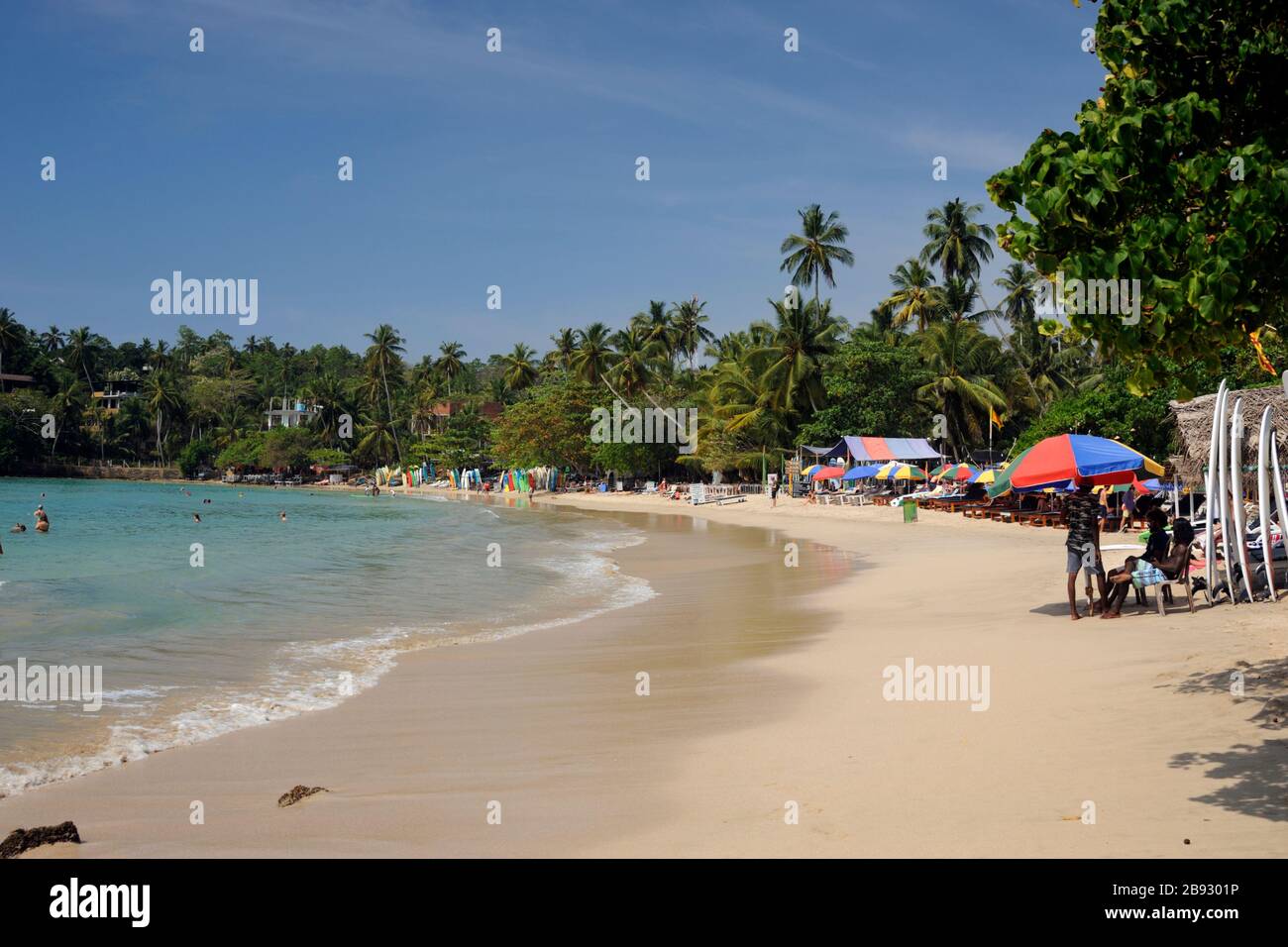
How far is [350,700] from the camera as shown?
966cm

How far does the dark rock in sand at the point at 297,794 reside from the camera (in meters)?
6.24

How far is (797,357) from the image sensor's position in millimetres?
53219

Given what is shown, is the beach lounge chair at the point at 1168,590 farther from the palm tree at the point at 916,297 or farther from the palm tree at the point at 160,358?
the palm tree at the point at 160,358

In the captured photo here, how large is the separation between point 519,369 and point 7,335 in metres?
Result: 57.0

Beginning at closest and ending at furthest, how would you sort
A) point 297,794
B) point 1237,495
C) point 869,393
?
point 297,794 → point 1237,495 → point 869,393

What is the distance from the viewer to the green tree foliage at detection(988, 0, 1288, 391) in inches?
166

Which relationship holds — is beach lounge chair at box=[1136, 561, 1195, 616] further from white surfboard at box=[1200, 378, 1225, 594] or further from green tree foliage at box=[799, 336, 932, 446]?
green tree foliage at box=[799, 336, 932, 446]

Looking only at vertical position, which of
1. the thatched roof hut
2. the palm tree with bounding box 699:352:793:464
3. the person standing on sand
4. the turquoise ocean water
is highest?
the palm tree with bounding box 699:352:793:464

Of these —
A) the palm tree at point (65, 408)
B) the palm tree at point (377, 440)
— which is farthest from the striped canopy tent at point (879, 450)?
the palm tree at point (65, 408)

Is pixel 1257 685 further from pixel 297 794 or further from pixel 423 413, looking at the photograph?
pixel 423 413

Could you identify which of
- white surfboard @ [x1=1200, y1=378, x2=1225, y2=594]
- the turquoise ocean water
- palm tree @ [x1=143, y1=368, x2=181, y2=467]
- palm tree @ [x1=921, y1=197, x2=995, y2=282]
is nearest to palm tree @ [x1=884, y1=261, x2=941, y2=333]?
palm tree @ [x1=921, y1=197, x2=995, y2=282]

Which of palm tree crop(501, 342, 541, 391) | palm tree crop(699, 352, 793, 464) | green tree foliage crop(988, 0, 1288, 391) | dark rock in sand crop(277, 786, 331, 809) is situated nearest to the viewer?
green tree foliage crop(988, 0, 1288, 391)

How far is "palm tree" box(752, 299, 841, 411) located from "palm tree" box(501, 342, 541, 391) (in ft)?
142

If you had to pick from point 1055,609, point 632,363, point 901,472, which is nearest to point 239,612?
point 1055,609
